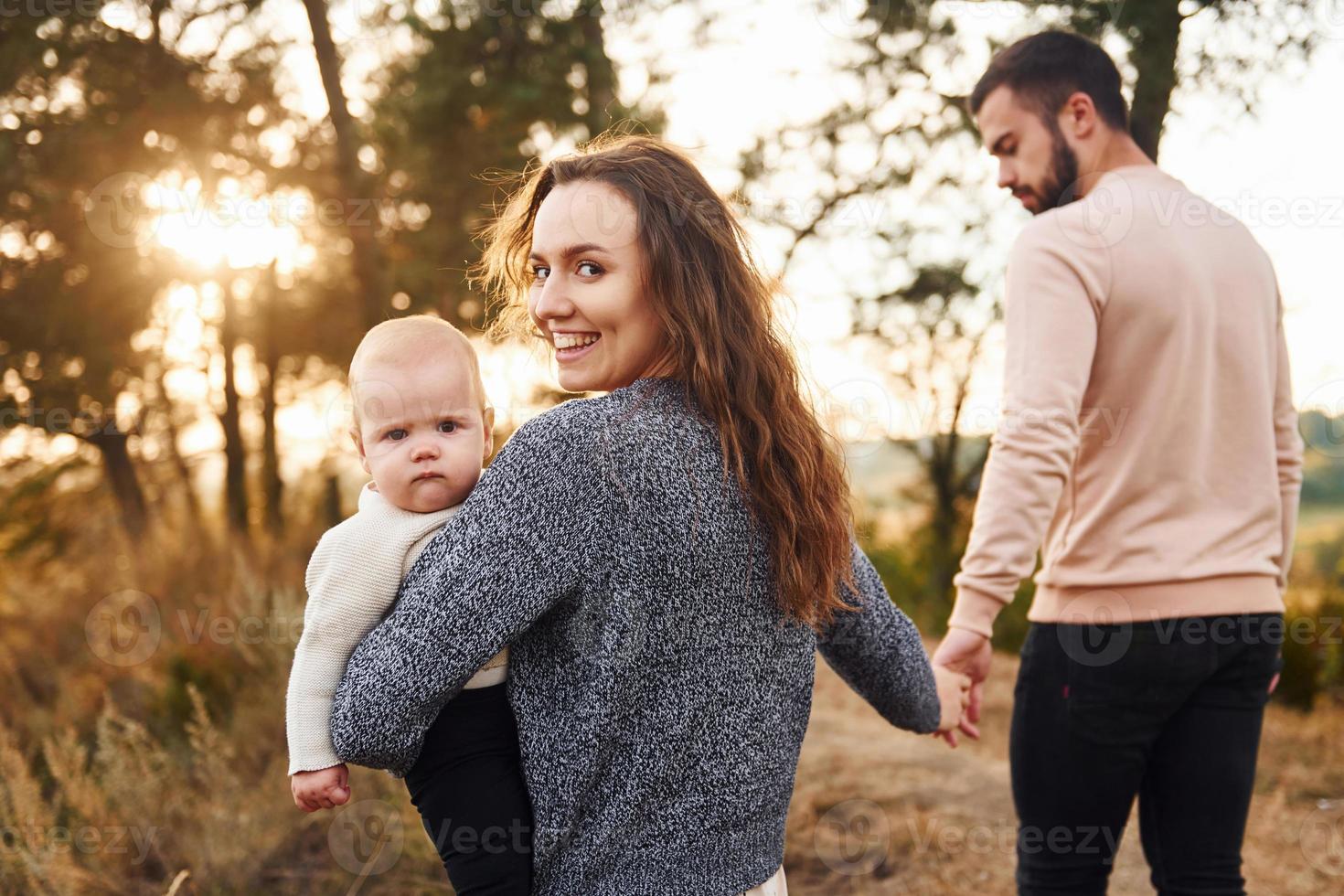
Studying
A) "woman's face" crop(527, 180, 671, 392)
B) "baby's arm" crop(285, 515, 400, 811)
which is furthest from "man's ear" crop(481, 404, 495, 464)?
"baby's arm" crop(285, 515, 400, 811)

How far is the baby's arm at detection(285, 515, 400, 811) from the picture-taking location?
4.13ft

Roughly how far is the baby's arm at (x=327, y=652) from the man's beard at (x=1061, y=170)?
1.43m

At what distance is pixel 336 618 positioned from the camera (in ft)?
4.13

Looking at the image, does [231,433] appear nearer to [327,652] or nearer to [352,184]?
[352,184]

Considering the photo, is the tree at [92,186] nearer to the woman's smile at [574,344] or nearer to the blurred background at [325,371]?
the blurred background at [325,371]

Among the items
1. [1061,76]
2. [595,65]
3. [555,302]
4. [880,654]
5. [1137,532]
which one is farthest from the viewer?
[595,65]

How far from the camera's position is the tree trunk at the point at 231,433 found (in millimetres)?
9898

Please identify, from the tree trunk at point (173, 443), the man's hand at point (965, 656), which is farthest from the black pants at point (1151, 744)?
the tree trunk at point (173, 443)

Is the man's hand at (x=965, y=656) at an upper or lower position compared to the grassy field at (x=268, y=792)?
upper

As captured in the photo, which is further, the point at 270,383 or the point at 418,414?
the point at 270,383

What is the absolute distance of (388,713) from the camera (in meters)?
1.16

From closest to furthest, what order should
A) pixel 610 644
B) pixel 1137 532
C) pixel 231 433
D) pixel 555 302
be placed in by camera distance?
pixel 610 644, pixel 555 302, pixel 1137 532, pixel 231 433

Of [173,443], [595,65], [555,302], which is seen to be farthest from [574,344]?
[173,443]

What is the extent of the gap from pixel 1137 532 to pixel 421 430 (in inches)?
47.6
